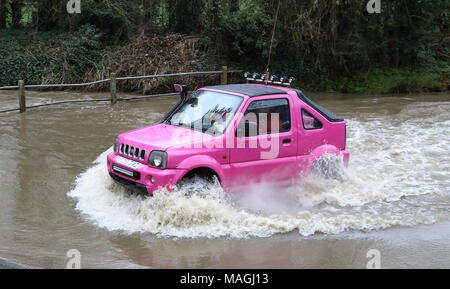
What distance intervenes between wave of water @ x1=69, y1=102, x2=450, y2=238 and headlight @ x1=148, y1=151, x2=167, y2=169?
0.36 metres

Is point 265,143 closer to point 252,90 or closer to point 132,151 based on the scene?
point 252,90

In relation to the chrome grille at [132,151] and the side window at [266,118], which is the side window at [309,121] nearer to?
the side window at [266,118]

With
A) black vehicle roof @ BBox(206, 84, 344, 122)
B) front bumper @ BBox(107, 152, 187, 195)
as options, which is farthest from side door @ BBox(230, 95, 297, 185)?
front bumper @ BBox(107, 152, 187, 195)

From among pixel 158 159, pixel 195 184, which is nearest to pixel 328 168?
pixel 195 184

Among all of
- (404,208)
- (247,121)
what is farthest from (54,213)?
(404,208)

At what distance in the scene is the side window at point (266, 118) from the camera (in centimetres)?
811

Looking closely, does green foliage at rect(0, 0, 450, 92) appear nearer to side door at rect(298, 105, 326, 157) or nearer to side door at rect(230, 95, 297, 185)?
side door at rect(298, 105, 326, 157)

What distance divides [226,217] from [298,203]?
150 cm

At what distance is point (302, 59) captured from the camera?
21219 mm

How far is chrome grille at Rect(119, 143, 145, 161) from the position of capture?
24.9 feet

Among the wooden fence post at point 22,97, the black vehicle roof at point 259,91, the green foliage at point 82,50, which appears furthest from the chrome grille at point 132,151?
the green foliage at point 82,50

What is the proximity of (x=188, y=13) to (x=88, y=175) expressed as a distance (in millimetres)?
13988

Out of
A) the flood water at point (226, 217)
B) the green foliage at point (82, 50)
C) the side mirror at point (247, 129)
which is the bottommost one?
the flood water at point (226, 217)

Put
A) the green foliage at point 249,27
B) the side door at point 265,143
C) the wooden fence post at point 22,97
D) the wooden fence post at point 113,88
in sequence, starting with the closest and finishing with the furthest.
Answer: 1. the side door at point 265,143
2. the wooden fence post at point 22,97
3. the wooden fence post at point 113,88
4. the green foliage at point 249,27
